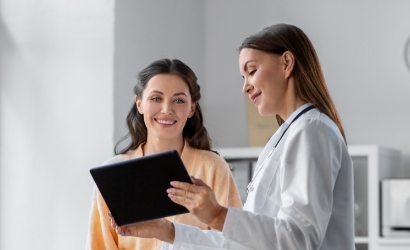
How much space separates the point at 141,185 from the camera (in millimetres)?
1641

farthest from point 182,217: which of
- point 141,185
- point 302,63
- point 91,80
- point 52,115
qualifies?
point 52,115

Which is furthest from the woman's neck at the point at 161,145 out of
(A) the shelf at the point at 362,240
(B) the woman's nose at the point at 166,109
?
(A) the shelf at the point at 362,240

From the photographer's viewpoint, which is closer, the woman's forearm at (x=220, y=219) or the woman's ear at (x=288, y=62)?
the woman's forearm at (x=220, y=219)

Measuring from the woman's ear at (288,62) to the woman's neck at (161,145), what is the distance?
93 centimetres

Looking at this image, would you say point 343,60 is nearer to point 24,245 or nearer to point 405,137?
point 405,137

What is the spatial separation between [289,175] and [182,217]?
0.96 metres

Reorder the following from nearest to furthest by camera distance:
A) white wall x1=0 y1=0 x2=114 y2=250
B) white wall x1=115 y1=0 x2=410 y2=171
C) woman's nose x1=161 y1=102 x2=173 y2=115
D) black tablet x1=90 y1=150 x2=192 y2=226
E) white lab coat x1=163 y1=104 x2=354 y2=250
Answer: white lab coat x1=163 y1=104 x2=354 y2=250, black tablet x1=90 y1=150 x2=192 y2=226, woman's nose x1=161 y1=102 x2=173 y2=115, white wall x1=0 y1=0 x2=114 y2=250, white wall x1=115 y1=0 x2=410 y2=171

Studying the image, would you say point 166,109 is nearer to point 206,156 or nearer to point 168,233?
point 206,156

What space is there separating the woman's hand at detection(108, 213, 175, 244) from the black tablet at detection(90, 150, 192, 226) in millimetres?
65

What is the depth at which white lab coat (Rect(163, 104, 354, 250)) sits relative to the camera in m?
1.46

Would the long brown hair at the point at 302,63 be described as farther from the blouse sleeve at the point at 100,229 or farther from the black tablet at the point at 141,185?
the blouse sleeve at the point at 100,229

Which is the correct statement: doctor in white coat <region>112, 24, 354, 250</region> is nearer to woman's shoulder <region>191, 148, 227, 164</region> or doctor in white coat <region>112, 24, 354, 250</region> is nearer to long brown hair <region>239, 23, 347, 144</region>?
long brown hair <region>239, 23, 347, 144</region>

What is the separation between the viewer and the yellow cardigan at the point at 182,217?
2461 mm

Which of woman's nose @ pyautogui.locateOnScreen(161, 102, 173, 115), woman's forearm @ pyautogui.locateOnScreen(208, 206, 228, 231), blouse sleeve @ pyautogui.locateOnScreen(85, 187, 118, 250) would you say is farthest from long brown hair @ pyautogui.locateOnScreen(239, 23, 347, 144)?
blouse sleeve @ pyautogui.locateOnScreen(85, 187, 118, 250)
